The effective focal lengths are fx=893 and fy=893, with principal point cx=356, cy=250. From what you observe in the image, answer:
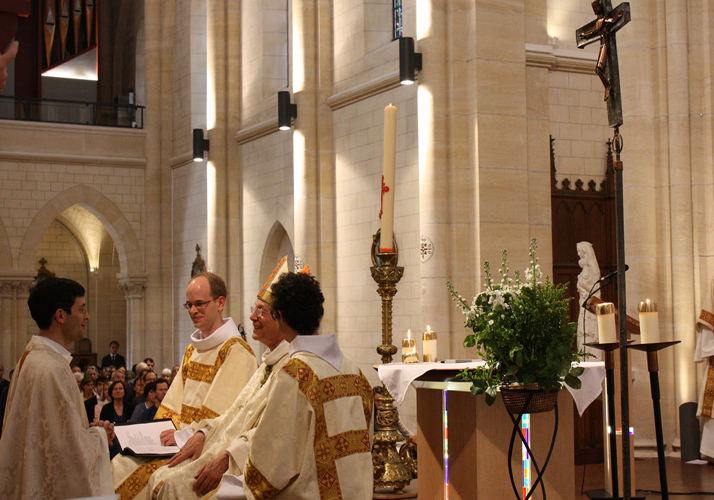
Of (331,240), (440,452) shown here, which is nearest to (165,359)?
(331,240)

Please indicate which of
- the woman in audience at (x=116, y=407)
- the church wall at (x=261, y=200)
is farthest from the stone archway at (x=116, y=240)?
the woman in audience at (x=116, y=407)

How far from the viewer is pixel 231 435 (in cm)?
404

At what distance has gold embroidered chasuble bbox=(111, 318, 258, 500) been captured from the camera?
14.4ft

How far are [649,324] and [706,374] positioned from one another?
4585 mm

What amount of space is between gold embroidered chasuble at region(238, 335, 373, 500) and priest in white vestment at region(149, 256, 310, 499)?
192 millimetres

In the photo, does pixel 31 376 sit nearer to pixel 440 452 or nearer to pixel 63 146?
pixel 440 452

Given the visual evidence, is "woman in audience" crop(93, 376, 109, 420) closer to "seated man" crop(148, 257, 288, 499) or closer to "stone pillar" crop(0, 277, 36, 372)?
"seated man" crop(148, 257, 288, 499)

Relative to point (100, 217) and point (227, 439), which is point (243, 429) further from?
point (100, 217)

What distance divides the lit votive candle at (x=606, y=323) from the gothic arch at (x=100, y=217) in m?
14.6

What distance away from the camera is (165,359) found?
17.5m

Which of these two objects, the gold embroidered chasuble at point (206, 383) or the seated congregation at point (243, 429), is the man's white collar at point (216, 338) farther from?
the seated congregation at point (243, 429)

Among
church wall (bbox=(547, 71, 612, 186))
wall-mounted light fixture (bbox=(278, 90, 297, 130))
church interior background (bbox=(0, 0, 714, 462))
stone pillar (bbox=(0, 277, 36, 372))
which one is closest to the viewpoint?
church interior background (bbox=(0, 0, 714, 462))

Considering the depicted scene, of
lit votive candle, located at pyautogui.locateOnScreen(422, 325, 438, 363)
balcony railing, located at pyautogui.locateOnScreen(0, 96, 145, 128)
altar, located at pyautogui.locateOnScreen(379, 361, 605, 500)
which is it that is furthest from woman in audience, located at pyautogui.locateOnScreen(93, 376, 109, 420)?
balcony railing, located at pyautogui.locateOnScreen(0, 96, 145, 128)

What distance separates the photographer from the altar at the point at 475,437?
4.36m
